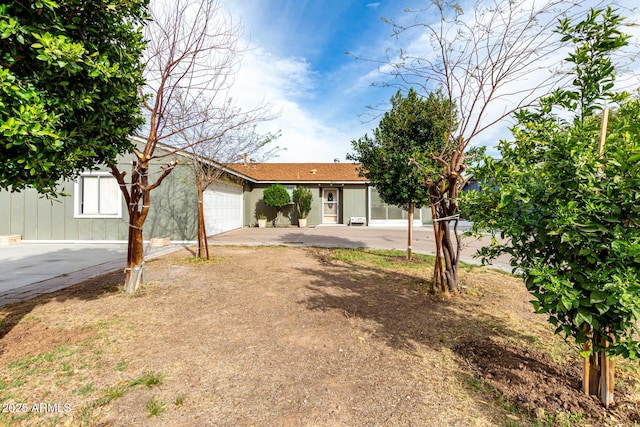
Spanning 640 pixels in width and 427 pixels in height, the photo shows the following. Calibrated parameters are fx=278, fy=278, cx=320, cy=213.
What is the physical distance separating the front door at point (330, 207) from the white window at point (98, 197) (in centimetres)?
1065

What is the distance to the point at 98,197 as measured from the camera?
375 inches

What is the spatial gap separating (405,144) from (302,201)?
1000 centimetres

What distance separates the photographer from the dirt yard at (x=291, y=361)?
188 cm

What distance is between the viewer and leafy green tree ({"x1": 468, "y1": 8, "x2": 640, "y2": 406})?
1.46 meters

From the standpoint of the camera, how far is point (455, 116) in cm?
492

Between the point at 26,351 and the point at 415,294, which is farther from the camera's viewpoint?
the point at 415,294

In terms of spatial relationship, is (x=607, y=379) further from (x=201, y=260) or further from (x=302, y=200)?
(x=302, y=200)

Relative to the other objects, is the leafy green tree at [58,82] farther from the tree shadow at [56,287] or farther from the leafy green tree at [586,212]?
the leafy green tree at [586,212]

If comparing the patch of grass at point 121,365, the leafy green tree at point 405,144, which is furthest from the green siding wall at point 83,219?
the patch of grass at point 121,365

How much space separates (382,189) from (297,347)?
4.85 metres

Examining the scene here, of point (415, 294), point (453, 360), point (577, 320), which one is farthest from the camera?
point (415, 294)

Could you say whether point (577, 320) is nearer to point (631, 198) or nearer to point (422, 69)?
point (631, 198)

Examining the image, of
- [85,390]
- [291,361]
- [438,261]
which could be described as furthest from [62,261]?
[438,261]

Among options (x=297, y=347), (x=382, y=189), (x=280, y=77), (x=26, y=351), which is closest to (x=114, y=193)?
(x=280, y=77)
